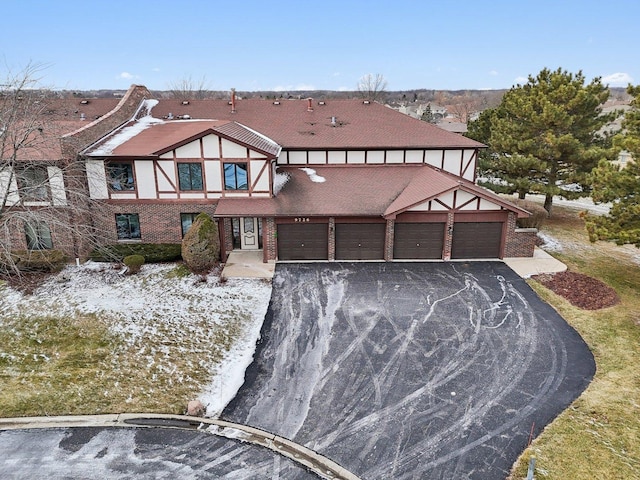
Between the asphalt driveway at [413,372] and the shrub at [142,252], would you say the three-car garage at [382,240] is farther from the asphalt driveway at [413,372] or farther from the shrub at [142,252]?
the shrub at [142,252]

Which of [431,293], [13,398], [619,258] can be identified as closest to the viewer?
[13,398]

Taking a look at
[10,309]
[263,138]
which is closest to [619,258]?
[263,138]

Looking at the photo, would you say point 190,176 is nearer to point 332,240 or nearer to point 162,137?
point 162,137

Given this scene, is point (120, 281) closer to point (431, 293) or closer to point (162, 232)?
point (162, 232)

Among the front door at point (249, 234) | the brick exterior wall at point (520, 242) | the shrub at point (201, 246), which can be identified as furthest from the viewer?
the front door at point (249, 234)

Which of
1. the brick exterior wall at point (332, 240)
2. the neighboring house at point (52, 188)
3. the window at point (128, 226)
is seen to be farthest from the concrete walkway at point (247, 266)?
the neighboring house at point (52, 188)

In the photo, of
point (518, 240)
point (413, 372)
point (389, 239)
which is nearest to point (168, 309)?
point (413, 372)

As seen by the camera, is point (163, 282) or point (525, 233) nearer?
point (163, 282)
